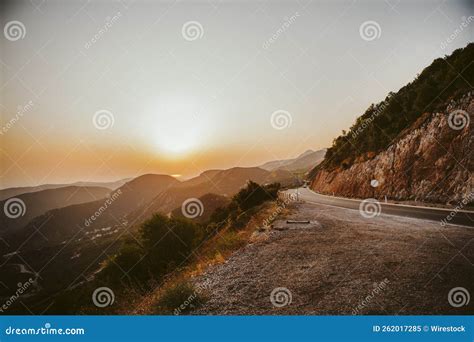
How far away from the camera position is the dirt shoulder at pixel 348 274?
214 inches

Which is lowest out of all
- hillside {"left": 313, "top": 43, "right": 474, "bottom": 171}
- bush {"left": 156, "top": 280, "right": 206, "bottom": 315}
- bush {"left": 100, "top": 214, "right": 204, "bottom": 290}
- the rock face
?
bush {"left": 100, "top": 214, "right": 204, "bottom": 290}

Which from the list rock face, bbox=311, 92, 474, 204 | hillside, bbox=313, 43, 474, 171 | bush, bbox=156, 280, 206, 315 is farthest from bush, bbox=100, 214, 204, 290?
hillside, bbox=313, 43, 474, 171

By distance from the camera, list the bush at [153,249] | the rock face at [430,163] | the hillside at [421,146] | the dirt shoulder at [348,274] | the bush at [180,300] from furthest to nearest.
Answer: the bush at [153,249]
the hillside at [421,146]
the rock face at [430,163]
the bush at [180,300]
the dirt shoulder at [348,274]

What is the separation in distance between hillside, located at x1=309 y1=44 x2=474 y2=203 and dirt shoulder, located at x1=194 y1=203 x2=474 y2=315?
877cm

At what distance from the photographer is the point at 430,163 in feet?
60.9

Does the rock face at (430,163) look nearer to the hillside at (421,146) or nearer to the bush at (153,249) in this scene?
the hillside at (421,146)

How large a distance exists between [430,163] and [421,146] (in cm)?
194

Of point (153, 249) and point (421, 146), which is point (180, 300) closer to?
point (421, 146)

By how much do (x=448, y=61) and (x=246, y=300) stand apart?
1194 inches

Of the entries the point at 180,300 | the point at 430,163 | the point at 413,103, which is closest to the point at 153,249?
the point at 180,300

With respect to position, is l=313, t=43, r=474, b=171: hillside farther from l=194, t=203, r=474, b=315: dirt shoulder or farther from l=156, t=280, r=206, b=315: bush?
l=156, t=280, r=206, b=315: bush

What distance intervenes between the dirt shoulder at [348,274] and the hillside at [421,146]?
8774 millimetres

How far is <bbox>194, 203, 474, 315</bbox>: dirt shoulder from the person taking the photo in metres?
5.43

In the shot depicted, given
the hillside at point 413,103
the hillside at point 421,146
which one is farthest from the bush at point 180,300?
the hillside at point 413,103
